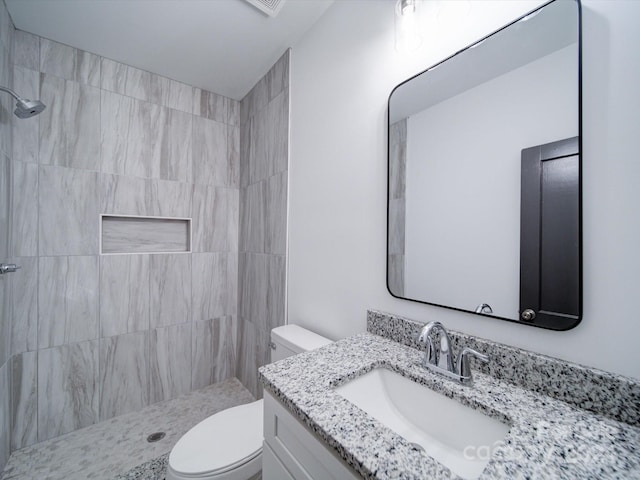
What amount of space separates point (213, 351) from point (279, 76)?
225cm

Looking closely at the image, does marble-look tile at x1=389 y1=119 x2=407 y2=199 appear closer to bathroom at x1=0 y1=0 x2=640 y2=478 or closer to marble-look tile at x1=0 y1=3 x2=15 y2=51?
bathroom at x1=0 y1=0 x2=640 y2=478

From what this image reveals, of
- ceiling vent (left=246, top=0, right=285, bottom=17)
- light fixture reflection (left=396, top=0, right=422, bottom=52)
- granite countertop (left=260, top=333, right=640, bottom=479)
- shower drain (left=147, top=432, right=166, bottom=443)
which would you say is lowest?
shower drain (left=147, top=432, right=166, bottom=443)

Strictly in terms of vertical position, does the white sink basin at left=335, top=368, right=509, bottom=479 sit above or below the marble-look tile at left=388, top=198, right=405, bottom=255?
below

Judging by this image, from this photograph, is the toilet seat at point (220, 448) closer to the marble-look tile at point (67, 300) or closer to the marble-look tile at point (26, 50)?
the marble-look tile at point (67, 300)

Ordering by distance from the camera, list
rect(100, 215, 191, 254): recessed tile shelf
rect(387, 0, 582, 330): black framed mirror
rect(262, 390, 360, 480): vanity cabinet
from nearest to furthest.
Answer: rect(262, 390, 360, 480): vanity cabinet → rect(387, 0, 582, 330): black framed mirror → rect(100, 215, 191, 254): recessed tile shelf

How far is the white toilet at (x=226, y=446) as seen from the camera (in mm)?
983

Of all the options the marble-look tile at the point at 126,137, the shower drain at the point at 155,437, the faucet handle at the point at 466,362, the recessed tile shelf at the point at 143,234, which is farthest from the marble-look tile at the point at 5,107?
the faucet handle at the point at 466,362

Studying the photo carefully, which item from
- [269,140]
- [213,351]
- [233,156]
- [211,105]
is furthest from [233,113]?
[213,351]

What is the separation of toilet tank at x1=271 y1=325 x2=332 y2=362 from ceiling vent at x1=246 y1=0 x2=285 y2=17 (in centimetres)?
177

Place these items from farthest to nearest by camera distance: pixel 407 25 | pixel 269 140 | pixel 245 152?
pixel 245 152 → pixel 269 140 → pixel 407 25

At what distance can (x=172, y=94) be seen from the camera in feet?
6.73

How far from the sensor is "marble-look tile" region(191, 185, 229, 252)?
7.09ft

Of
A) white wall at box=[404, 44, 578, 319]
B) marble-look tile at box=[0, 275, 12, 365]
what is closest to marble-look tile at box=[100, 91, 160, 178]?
marble-look tile at box=[0, 275, 12, 365]

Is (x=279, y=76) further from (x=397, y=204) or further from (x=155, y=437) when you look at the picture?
(x=155, y=437)
